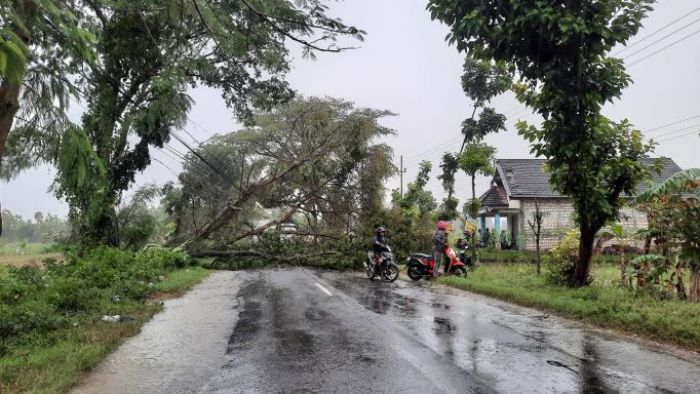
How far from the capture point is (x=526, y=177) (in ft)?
Answer: 118

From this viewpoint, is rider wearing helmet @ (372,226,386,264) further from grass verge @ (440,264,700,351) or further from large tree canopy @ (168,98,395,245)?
large tree canopy @ (168,98,395,245)

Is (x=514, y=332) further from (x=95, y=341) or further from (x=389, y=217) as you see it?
(x=389, y=217)

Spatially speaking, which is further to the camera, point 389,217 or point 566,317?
point 389,217

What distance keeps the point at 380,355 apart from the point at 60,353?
401 cm

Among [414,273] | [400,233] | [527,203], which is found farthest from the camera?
[527,203]

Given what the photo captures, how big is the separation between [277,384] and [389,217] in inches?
833

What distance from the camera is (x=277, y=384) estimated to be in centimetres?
557

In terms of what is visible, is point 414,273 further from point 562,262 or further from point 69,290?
point 69,290

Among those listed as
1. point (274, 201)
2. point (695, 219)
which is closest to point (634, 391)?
point (695, 219)

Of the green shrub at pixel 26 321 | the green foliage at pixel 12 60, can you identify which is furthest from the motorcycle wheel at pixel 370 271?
the green foliage at pixel 12 60

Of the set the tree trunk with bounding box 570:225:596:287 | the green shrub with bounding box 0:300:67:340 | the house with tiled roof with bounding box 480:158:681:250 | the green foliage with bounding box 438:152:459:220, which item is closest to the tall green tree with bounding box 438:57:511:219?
the green foliage with bounding box 438:152:459:220

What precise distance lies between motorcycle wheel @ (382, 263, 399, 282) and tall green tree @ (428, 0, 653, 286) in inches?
251

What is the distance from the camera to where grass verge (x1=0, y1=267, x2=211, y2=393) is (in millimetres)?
5539

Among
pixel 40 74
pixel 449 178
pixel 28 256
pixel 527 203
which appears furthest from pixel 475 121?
pixel 28 256
